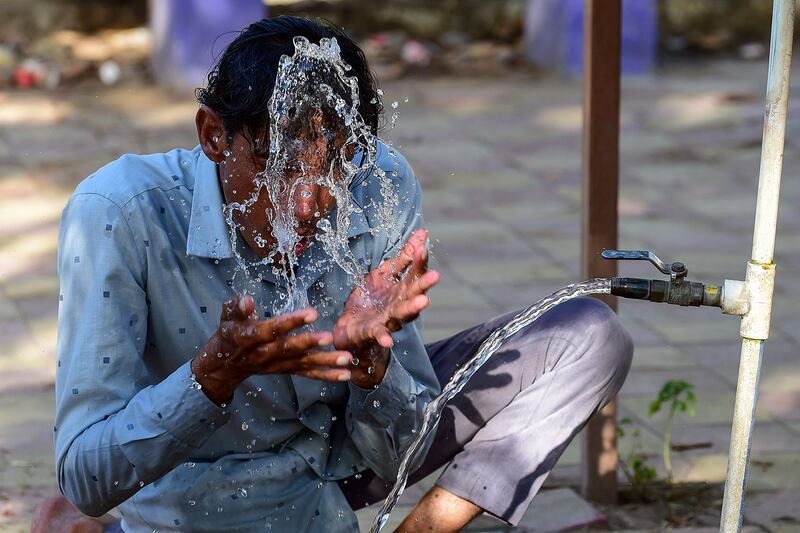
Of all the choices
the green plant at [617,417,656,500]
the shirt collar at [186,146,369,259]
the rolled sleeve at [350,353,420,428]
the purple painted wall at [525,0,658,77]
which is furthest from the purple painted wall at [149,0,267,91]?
the rolled sleeve at [350,353,420,428]

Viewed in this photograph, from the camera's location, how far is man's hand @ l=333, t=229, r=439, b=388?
1734mm

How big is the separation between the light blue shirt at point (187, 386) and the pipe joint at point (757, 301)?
53 cm

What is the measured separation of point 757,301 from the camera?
185 centimetres

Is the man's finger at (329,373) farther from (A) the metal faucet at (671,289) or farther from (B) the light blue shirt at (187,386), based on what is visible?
(A) the metal faucet at (671,289)

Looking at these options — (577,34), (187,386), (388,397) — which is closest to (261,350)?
(187,386)

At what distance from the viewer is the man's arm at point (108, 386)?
180 centimetres

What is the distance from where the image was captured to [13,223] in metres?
4.77

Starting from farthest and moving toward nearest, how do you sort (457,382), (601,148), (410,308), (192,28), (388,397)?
(192,28), (601,148), (457,382), (388,397), (410,308)

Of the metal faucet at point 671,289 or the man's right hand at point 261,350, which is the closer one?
the man's right hand at point 261,350

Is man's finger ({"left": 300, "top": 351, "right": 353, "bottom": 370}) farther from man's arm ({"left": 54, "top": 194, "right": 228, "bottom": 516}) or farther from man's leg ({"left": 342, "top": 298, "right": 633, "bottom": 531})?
man's leg ({"left": 342, "top": 298, "right": 633, "bottom": 531})

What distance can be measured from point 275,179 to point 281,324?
1.03ft

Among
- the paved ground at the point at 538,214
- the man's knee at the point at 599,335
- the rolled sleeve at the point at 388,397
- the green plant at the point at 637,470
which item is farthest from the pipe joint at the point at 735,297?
the paved ground at the point at 538,214

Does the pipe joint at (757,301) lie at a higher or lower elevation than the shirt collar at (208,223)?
lower

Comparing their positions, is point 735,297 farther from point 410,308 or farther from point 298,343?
point 298,343
